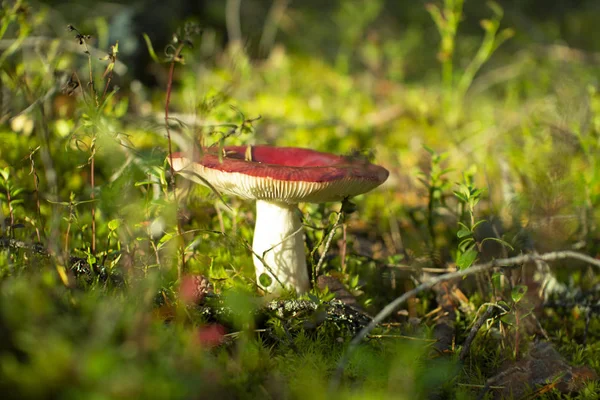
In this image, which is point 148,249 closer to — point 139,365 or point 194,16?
point 139,365

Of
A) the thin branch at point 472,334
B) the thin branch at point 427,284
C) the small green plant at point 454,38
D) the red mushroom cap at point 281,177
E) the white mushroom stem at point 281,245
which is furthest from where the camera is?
the small green plant at point 454,38

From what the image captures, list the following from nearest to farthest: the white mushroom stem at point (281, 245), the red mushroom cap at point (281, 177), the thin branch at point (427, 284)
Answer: the thin branch at point (427, 284) → the red mushroom cap at point (281, 177) → the white mushroom stem at point (281, 245)

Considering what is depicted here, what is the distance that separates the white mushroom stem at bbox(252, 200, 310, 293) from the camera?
2287 millimetres

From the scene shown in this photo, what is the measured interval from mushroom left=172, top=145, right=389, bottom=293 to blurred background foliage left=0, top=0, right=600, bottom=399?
0.14 m

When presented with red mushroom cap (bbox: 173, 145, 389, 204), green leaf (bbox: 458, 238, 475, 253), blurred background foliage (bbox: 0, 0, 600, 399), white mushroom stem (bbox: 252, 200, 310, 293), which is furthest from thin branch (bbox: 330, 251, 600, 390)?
white mushroom stem (bbox: 252, 200, 310, 293)

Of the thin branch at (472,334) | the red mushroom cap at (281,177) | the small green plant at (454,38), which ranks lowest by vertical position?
A: the thin branch at (472,334)

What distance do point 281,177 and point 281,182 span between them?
6 centimetres

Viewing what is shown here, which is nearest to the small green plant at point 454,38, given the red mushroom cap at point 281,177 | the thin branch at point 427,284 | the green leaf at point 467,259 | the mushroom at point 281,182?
the mushroom at point 281,182

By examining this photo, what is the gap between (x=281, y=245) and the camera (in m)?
2.32

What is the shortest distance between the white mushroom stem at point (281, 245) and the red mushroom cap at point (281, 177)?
132 mm

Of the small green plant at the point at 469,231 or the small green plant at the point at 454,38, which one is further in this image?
the small green plant at the point at 454,38

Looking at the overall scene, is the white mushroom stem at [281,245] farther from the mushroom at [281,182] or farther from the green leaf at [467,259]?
the green leaf at [467,259]

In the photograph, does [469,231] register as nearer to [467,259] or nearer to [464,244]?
[467,259]

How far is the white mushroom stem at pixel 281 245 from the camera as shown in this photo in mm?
2287
